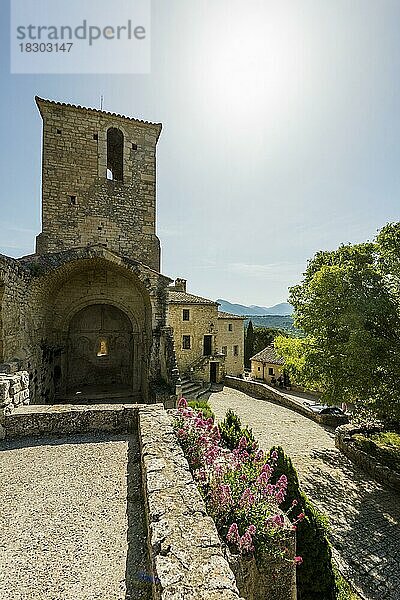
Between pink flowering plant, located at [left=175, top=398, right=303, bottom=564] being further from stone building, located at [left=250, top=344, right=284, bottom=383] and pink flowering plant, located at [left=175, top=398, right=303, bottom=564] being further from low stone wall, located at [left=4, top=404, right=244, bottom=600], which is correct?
stone building, located at [left=250, top=344, right=284, bottom=383]

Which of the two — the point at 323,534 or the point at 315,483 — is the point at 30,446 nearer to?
the point at 323,534

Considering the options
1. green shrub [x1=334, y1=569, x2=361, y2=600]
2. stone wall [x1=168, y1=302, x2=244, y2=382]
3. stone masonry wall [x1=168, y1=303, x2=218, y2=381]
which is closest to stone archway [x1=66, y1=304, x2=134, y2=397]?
stone wall [x1=168, y1=302, x2=244, y2=382]

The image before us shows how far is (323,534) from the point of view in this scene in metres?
5.87

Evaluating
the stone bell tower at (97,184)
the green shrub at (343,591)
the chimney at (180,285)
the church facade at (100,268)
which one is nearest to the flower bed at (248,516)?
the green shrub at (343,591)

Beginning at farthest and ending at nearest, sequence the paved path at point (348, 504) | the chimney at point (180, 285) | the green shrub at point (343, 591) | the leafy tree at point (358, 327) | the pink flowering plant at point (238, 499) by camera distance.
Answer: the chimney at point (180, 285)
the leafy tree at point (358, 327)
the paved path at point (348, 504)
the green shrub at point (343, 591)
the pink flowering plant at point (238, 499)

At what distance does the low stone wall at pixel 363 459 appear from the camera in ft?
33.9

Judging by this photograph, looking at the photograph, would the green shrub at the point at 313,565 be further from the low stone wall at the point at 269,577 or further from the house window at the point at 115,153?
the house window at the point at 115,153

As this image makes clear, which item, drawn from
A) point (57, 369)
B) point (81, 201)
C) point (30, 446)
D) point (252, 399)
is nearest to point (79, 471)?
point (30, 446)

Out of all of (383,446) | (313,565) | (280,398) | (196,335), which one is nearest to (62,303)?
(313,565)

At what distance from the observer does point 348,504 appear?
9156mm

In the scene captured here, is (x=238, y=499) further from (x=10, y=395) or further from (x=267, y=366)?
(x=267, y=366)

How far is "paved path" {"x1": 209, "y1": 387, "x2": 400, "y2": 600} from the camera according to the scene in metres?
6.61

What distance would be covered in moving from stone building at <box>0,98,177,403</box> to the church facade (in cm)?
4

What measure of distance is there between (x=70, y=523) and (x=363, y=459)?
11.5m
